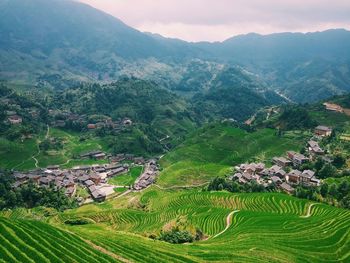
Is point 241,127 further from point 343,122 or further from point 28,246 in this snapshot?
point 28,246

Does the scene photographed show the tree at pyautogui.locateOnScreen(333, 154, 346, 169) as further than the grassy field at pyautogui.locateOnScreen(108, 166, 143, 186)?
No

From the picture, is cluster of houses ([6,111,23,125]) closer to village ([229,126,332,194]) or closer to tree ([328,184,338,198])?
village ([229,126,332,194])

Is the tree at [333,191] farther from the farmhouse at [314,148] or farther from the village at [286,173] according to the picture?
the farmhouse at [314,148]

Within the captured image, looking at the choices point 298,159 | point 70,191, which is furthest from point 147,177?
point 298,159

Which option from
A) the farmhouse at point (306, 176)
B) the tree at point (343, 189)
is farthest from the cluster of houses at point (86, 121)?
the tree at point (343, 189)

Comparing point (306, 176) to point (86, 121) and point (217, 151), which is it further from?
point (86, 121)

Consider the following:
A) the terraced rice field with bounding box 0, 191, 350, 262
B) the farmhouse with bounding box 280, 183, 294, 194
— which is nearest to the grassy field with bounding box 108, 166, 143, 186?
the terraced rice field with bounding box 0, 191, 350, 262
